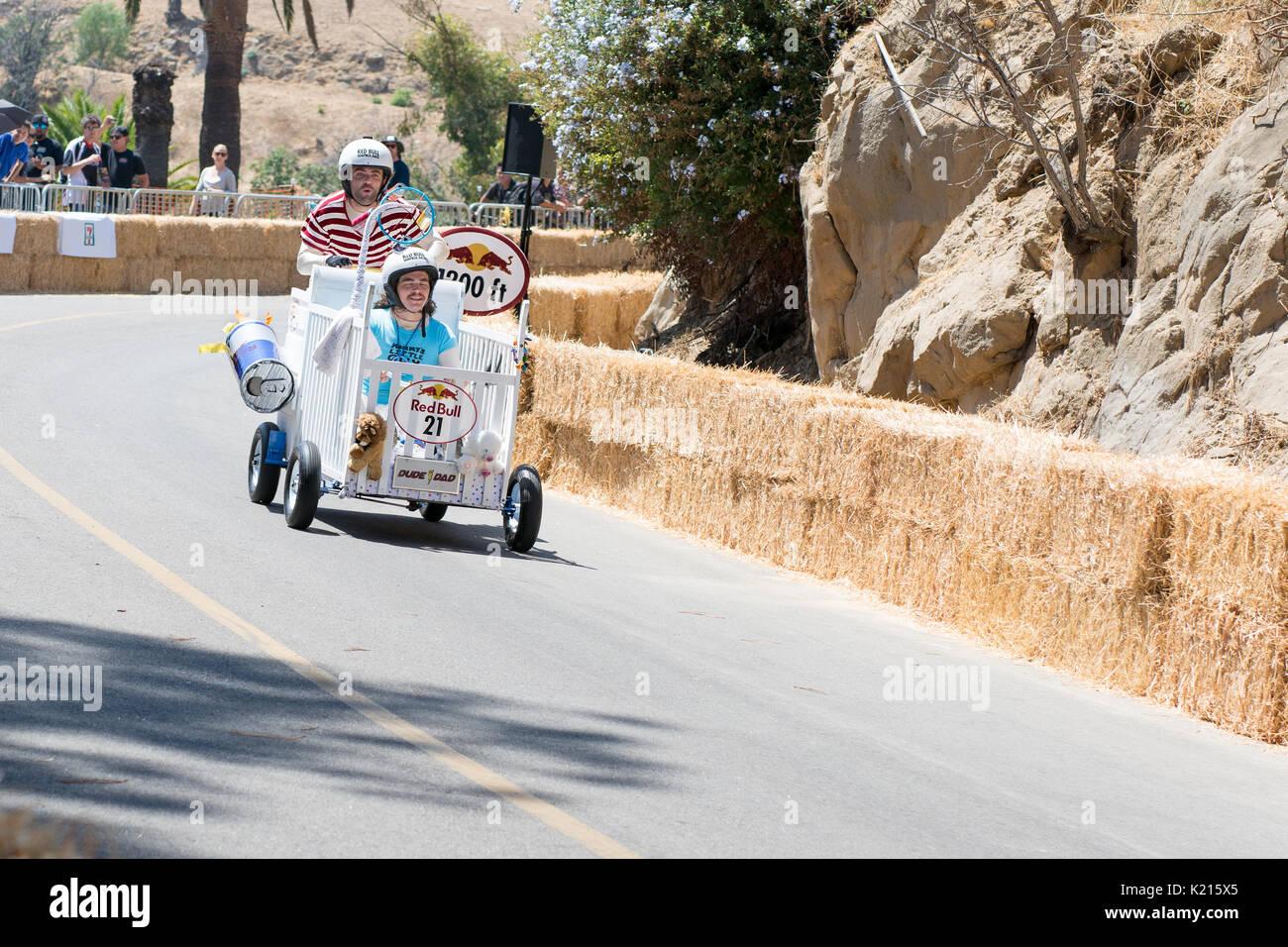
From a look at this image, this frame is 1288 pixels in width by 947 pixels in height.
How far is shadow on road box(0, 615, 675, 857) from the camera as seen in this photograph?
5.08 m

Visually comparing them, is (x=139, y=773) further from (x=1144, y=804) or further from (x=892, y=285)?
(x=892, y=285)

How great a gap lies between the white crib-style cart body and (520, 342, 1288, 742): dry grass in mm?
2150

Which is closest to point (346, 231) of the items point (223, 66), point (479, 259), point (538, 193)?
point (479, 259)

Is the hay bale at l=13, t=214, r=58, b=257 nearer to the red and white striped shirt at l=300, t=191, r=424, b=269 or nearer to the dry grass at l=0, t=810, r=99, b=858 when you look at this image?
the red and white striped shirt at l=300, t=191, r=424, b=269

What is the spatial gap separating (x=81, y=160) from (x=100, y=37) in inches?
2876

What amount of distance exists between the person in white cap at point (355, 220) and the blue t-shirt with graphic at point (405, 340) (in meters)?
1.16

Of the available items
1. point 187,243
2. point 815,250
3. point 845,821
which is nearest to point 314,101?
point 187,243

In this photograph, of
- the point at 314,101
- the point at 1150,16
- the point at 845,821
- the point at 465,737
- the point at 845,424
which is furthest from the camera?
the point at 314,101

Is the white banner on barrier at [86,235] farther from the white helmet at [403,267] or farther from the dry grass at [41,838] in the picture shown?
the dry grass at [41,838]

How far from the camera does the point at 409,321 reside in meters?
10.5

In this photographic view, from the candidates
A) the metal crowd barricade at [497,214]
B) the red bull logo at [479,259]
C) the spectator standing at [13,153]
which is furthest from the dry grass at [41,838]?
the metal crowd barricade at [497,214]

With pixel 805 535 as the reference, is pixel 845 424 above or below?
Answer: above

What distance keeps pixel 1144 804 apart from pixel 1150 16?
1014cm
